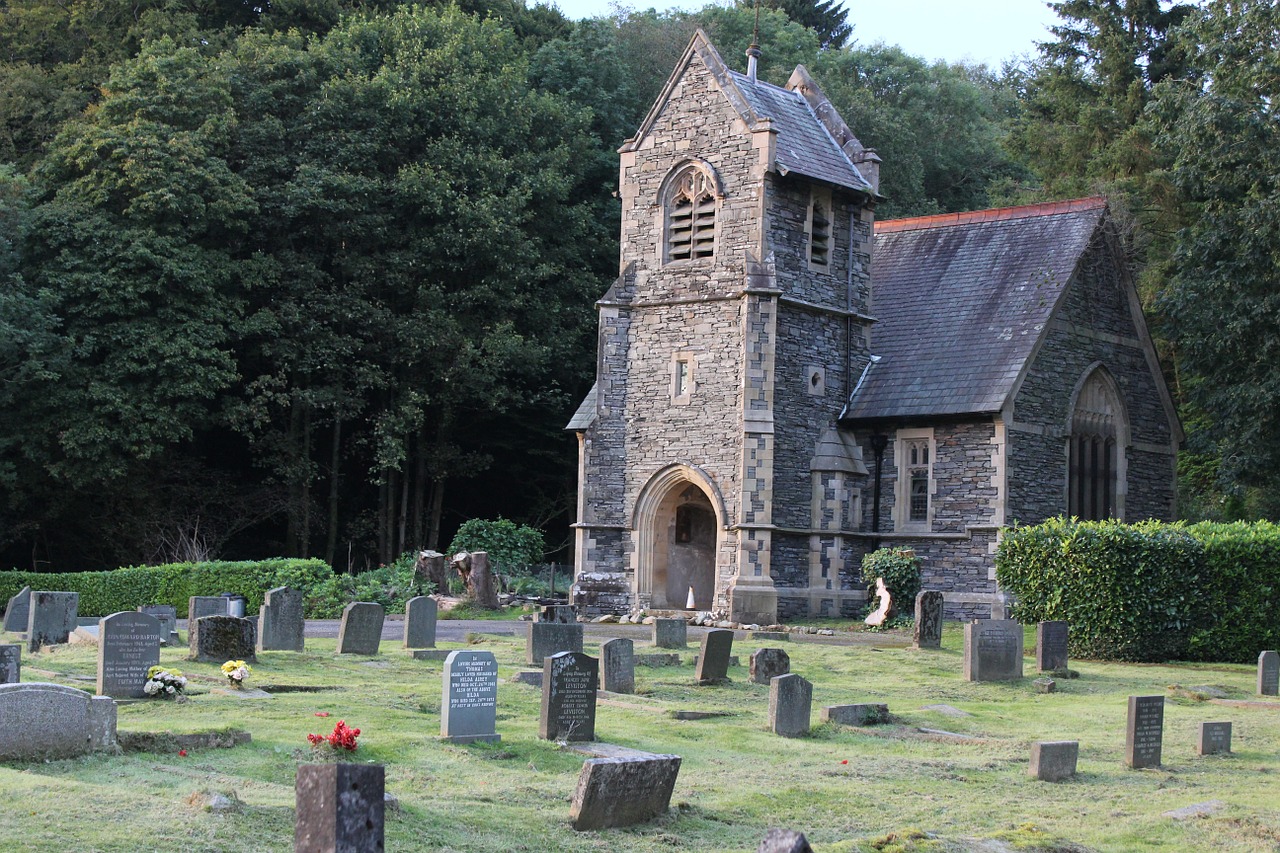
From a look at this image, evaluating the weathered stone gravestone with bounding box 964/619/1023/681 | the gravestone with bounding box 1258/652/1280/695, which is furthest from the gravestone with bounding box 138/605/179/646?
the gravestone with bounding box 1258/652/1280/695

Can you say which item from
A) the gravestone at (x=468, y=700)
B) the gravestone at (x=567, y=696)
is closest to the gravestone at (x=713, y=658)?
the gravestone at (x=567, y=696)

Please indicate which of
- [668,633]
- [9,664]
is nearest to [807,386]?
[668,633]

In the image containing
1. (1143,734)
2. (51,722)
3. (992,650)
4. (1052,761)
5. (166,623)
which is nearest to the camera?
(51,722)

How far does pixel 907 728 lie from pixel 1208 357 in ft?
73.4

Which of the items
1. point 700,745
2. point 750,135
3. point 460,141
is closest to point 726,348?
point 750,135

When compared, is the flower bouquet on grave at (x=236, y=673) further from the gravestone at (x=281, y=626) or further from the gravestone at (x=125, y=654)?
the gravestone at (x=281, y=626)

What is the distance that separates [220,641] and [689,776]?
27.2 feet

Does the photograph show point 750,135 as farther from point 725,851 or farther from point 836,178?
point 725,851

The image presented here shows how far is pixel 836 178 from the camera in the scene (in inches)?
1359

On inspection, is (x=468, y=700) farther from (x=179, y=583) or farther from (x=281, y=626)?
(x=179, y=583)

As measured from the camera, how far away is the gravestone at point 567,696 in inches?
552

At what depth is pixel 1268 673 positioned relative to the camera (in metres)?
20.8

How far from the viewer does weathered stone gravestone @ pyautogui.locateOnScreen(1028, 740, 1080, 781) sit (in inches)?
542

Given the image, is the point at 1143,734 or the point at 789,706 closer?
the point at 1143,734
